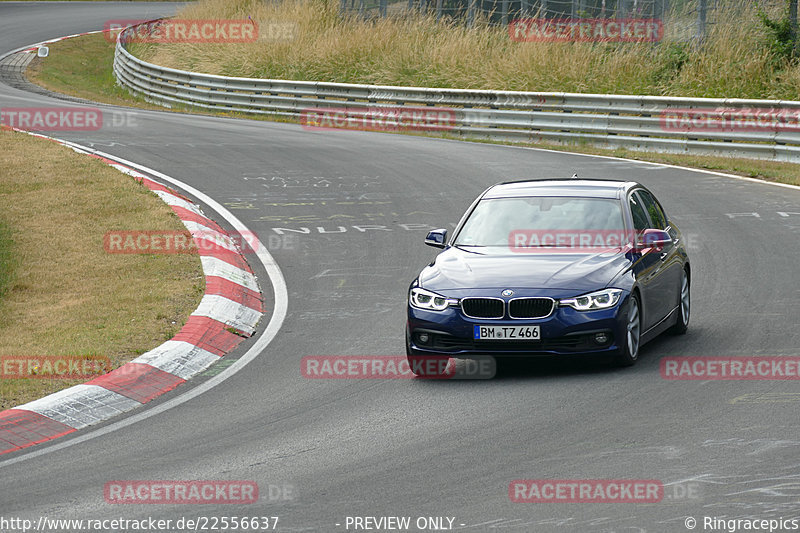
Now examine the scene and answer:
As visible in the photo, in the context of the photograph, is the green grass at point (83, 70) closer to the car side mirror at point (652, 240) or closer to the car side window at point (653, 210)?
the car side window at point (653, 210)

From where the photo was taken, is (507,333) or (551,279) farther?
(551,279)

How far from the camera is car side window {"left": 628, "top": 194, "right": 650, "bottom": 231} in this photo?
11093mm

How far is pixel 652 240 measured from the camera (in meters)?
10.4

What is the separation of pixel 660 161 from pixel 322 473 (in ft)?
54.1

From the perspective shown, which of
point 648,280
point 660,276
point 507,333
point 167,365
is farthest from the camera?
point 660,276

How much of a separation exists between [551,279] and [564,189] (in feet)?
5.97

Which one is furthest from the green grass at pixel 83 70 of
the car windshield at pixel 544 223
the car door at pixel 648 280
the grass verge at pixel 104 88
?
Result: the car door at pixel 648 280

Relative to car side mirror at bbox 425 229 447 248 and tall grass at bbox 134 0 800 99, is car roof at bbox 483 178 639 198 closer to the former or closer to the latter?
car side mirror at bbox 425 229 447 248

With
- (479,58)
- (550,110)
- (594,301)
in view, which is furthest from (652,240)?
(479,58)

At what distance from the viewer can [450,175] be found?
20797 millimetres

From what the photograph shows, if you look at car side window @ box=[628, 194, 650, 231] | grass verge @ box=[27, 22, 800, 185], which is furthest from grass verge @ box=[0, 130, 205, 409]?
grass verge @ box=[27, 22, 800, 185]

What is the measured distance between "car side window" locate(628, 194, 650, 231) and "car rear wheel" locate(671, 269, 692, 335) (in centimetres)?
66

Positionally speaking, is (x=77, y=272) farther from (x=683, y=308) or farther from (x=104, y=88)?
(x=104, y=88)

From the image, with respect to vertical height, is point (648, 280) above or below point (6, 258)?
above
